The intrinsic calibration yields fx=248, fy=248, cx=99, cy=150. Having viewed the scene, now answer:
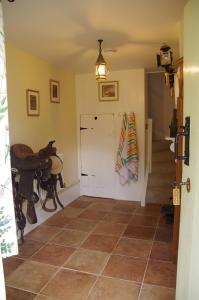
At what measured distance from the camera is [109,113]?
4262 mm

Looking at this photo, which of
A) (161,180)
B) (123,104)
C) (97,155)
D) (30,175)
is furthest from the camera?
(97,155)

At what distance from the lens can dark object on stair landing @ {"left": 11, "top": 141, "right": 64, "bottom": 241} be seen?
264 centimetres

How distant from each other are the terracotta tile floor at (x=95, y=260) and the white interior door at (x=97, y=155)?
854 millimetres

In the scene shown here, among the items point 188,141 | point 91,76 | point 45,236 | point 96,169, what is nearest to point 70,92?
point 91,76

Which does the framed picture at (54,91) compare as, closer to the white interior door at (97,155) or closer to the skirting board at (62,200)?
the white interior door at (97,155)

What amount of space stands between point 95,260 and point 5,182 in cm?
160

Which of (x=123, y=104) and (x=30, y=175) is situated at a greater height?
(x=123, y=104)

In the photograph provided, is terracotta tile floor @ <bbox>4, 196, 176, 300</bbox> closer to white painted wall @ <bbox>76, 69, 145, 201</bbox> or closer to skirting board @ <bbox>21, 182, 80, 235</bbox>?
skirting board @ <bbox>21, 182, 80, 235</bbox>

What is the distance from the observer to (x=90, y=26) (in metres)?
2.19

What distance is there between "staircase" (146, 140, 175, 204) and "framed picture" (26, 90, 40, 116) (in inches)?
88.7

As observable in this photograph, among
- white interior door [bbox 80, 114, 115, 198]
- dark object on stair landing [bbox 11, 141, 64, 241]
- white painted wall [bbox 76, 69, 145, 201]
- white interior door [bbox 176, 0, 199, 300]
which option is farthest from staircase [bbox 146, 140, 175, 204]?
white interior door [bbox 176, 0, 199, 300]

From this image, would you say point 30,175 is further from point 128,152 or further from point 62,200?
point 128,152

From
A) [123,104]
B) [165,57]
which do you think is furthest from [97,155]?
[165,57]

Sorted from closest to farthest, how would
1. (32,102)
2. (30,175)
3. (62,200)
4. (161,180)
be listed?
(30,175) → (32,102) → (62,200) → (161,180)
